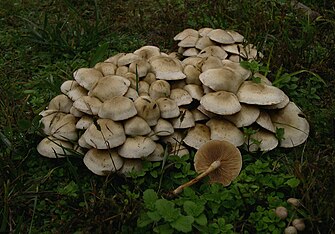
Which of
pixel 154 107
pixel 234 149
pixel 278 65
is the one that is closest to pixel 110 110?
pixel 154 107

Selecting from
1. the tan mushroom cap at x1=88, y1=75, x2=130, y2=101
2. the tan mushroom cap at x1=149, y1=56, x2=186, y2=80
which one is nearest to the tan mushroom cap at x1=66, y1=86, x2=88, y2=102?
the tan mushroom cap at x1=88, y1=75, x2=130, y2=101

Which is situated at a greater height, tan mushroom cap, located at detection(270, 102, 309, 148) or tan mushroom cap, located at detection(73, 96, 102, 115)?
tan mushroom cap, located at detection(73, 96, 102, 115)

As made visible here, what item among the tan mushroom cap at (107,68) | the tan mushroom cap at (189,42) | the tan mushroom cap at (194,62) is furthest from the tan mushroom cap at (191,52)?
the tan mushroom cap at (107,68)

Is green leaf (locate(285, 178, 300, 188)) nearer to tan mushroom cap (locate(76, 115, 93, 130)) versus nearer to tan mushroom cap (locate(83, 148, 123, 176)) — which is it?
tan mushroom cap (locate(83, 148, 123, 176))

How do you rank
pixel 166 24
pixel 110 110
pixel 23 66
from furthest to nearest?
pixel 166 24 < pixel 23 66 < pixel 110 110

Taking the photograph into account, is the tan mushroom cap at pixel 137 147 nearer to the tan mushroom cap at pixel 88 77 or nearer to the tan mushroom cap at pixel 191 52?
the tan mushroom cap at pixel 88 77

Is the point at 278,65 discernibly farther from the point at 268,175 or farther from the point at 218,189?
the point at 218,189
